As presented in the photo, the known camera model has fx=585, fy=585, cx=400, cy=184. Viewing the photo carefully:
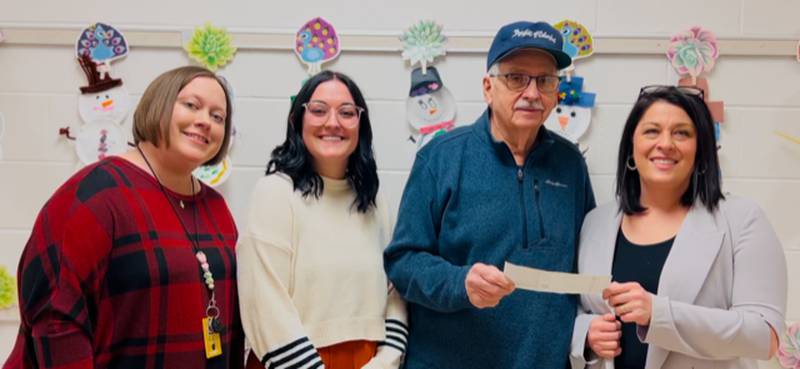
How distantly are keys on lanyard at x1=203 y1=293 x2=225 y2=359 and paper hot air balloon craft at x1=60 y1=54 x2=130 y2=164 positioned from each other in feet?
3.12

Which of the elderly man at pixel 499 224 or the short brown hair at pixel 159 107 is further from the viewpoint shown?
the elderly man at pixel 499 224

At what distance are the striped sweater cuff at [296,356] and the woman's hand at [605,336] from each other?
0.71m

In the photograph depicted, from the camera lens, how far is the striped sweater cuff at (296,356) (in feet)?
4.94

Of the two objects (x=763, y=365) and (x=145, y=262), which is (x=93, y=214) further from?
(x=763, y=365)

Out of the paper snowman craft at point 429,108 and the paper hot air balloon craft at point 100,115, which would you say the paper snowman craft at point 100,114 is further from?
the paper snowman craft at point 429,108

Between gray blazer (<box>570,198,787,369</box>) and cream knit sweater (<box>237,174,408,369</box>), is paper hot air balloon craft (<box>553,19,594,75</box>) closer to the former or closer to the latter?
gray blazer (<box>570,198,787,369</box>)

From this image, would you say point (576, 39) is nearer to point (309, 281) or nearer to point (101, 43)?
point (309, 281)

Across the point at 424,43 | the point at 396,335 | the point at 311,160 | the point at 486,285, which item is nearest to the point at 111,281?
the point at 311,160

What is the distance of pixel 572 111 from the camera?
2090mm

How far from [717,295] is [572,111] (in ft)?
2.74

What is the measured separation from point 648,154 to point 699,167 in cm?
14

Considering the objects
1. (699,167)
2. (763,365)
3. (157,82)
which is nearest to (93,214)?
(157,82)

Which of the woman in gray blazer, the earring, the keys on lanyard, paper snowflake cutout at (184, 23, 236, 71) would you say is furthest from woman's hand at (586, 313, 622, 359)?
paper snowflake cutout at (184, 23, 236, 71)

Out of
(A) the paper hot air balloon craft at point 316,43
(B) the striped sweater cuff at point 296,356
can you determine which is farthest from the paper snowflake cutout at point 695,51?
(B) the striped sweater cuff at point 296,356
